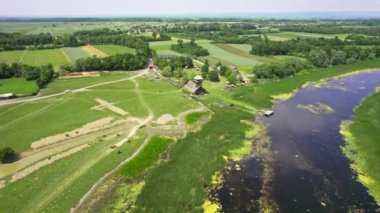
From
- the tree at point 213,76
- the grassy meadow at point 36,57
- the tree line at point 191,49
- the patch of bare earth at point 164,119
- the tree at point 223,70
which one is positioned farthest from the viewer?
the tree line at point 191,49

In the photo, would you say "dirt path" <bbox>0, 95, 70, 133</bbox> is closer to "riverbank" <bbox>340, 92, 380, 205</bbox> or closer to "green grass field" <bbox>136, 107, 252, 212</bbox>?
"green grass field" <bbox>136, 107, 252, 212</bbox>

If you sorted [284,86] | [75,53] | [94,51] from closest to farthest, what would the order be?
[284,86] → [75,53] → [94,51]

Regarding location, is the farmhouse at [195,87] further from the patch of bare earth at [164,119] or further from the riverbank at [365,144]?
the riverbank at [365,144]

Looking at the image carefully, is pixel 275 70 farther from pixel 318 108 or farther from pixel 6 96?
pixel 6 96

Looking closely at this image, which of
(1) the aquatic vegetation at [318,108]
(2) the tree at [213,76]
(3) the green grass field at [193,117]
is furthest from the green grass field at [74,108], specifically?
(1) the aquatic vegetation at [318,108]

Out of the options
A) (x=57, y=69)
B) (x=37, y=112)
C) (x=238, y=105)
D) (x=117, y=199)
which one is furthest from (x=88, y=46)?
(x=117, y=199)

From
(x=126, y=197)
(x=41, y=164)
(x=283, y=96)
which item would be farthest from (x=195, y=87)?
(x=126, y=197)

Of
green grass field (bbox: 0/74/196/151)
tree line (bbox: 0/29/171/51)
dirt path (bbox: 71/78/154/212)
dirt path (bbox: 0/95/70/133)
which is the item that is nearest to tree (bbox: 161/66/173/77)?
green grass field (bbox: 0/74/196/151)
